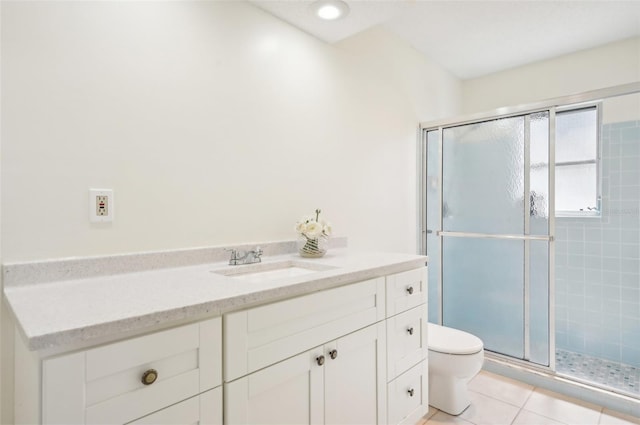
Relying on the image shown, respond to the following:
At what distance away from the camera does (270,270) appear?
5.28 feet

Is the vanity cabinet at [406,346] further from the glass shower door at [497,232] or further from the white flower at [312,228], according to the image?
the glass shower door at [497,232]

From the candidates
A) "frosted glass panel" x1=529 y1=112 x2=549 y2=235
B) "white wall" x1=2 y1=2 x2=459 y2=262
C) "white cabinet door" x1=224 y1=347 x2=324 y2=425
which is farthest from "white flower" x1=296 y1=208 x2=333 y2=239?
"frosted glass panel" x1=529 y1=112 x2=549 y2=235

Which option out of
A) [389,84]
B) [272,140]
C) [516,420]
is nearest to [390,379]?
[516,420]

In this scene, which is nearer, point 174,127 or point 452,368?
point 174,127

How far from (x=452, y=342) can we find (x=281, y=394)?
130 cm

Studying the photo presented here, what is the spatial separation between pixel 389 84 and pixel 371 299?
173 cm

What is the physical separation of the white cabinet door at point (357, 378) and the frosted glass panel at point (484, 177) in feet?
4.88

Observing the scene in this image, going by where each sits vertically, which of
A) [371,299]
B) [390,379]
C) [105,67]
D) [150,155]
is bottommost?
[390,379]

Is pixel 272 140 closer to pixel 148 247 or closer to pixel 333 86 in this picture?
pixel 333 86

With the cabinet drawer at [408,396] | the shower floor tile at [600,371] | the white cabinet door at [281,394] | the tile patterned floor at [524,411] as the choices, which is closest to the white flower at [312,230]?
the white cabinet door at [281,394]

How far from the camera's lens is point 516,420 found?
192 centimetres

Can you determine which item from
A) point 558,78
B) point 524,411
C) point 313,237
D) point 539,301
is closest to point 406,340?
point 313,237

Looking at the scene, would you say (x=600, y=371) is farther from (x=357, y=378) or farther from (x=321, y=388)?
(x=321, y=388)

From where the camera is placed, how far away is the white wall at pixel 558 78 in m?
2.62
